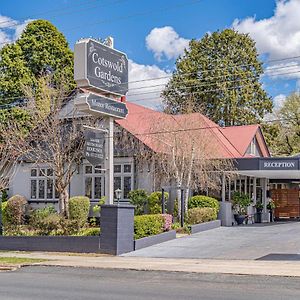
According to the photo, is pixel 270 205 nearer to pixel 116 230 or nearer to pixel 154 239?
pixel 154 239

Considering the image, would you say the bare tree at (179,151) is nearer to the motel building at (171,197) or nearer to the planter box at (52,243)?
the motel building at (171,197)

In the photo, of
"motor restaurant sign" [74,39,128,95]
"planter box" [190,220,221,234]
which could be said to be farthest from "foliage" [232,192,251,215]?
"motor restaurant sign" [74,39,128,95]

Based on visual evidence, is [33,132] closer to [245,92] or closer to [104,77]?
[104,77]

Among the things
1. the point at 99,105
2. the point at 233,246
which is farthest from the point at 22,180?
the point at 233,246

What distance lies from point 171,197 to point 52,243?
931 cm

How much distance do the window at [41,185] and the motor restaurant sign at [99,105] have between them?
36.0ft

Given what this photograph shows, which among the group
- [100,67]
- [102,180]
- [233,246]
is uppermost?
[100,67]

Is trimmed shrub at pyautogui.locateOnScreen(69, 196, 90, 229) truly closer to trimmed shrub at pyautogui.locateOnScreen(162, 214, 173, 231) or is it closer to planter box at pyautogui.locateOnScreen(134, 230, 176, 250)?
trimmed shrub at pyautogui.locateOnScreen(162, 214, 173, 231)

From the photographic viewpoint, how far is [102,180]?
32.5m

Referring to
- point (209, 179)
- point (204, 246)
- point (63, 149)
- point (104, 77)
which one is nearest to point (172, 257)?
point (204, 246)

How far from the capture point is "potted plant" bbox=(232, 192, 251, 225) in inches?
1275

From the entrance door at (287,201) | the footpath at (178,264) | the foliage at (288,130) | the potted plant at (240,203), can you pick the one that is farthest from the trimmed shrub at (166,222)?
the foliage at (288,130)

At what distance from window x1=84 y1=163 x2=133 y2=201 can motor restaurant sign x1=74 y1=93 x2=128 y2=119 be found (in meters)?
7.42

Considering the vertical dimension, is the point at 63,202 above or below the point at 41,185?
below
